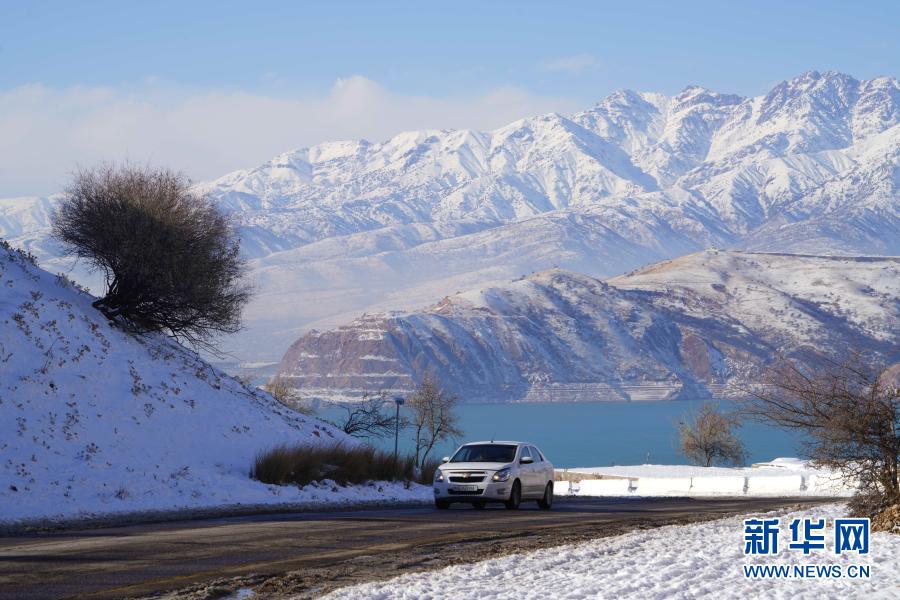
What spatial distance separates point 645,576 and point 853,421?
6.95m

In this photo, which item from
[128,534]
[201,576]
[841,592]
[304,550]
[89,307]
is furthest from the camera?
[89,307]

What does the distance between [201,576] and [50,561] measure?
7.14 ft

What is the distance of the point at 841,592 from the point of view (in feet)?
40.9

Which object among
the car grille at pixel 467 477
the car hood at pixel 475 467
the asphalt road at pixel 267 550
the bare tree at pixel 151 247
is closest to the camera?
the asphalt road at pixel 267 550

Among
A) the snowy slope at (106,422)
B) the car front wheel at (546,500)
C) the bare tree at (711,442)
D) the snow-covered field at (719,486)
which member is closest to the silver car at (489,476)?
the car front wheel at (546,500)

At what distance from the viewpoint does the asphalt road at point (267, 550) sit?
13.4 m

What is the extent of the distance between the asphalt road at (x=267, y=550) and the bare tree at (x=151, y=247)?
14063 millimetres

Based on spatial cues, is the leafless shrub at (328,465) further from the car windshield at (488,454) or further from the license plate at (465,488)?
the license plate at (465,488)

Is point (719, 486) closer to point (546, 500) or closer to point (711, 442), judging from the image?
point (546, 500)

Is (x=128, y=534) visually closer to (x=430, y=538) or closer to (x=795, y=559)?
(x=430, y=538)

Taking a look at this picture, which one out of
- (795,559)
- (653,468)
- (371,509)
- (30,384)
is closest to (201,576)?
(795,559)

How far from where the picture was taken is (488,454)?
28203 millimetres

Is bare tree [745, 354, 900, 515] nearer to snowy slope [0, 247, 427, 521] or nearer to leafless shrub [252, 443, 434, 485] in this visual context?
snowy slope [0, 247, 427, 521]

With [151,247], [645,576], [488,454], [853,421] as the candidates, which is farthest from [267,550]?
[151,247]
